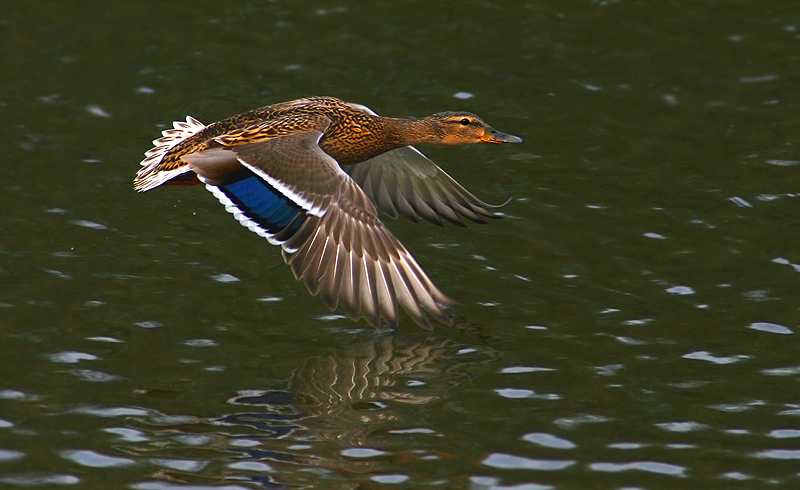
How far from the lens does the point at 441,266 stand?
33.9ft

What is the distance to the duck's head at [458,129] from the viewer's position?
10836 millimetres

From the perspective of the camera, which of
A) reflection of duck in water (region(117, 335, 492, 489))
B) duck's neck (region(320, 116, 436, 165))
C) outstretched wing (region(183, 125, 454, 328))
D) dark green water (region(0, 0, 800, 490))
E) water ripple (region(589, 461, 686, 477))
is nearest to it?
reflection of duck in water (region(117, 335, 492, 489))

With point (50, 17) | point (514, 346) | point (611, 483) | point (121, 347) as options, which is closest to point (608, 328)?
point (514, 346)

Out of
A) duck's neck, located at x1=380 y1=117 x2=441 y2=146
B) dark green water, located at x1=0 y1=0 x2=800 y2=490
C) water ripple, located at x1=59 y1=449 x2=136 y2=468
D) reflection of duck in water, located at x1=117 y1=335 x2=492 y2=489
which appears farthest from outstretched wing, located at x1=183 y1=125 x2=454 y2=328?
water ripple, located at x1=59 y1=449 x2=136 y2=468

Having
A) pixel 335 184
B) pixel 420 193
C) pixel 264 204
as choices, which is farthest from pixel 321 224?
pixel 420 193

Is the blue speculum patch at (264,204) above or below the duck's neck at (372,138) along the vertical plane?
below

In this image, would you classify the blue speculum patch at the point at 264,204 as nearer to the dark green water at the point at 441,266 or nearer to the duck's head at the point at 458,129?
the dark green water at the point at 441,266

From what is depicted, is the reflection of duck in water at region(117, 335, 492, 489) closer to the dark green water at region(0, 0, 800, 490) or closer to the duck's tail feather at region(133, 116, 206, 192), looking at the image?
the dark green water at region(0, 0, 800, 490)

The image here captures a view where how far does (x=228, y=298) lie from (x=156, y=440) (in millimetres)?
2321

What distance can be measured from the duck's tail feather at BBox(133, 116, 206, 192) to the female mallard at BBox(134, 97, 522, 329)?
1cm

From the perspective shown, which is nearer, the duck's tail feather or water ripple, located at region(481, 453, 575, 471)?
water ripple, located at region(481, 453, 575, 471)

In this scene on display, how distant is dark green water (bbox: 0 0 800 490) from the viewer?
24.5 ft

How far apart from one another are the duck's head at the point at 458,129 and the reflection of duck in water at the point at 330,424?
99.5 inches

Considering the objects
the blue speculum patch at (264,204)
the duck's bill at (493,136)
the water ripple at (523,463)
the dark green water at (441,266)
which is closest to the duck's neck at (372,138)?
the duck's bill at (493,136)
